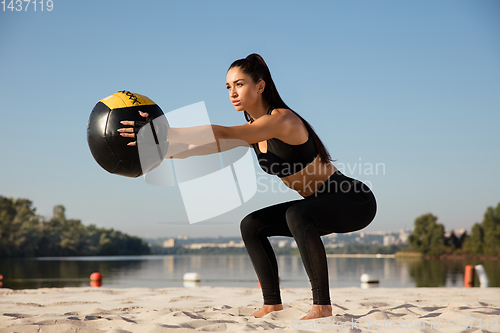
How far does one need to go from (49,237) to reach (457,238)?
5900 centimetres

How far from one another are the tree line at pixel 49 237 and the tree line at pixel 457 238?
4537 centimetres

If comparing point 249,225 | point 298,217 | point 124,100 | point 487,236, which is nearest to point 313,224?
point 298,217

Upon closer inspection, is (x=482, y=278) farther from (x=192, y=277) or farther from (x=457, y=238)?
(x=457, y=238)

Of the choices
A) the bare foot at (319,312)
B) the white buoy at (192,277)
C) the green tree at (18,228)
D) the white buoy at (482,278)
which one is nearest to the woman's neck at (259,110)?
the bare foot at (319,312)

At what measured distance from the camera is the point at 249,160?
3.08m

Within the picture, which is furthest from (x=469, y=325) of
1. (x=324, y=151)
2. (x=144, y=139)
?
(x=144, y=139)

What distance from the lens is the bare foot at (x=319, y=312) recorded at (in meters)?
2.32

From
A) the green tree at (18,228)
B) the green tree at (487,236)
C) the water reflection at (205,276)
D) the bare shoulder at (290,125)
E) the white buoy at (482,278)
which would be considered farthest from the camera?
the green tree at (487,236)

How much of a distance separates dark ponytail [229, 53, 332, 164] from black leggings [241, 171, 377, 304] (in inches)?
A: 8.7

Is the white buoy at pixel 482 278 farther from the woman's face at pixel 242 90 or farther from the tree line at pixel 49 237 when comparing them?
the tree line at pixel 49 237

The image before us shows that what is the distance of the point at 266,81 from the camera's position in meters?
2.76

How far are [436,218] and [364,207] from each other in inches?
2656

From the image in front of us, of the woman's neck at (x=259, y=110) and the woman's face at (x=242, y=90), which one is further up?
the woman's face at (x=242, y=90)

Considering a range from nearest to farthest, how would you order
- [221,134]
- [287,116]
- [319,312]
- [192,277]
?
[221,134] → [319,312] → [287,116] → [192,277]
